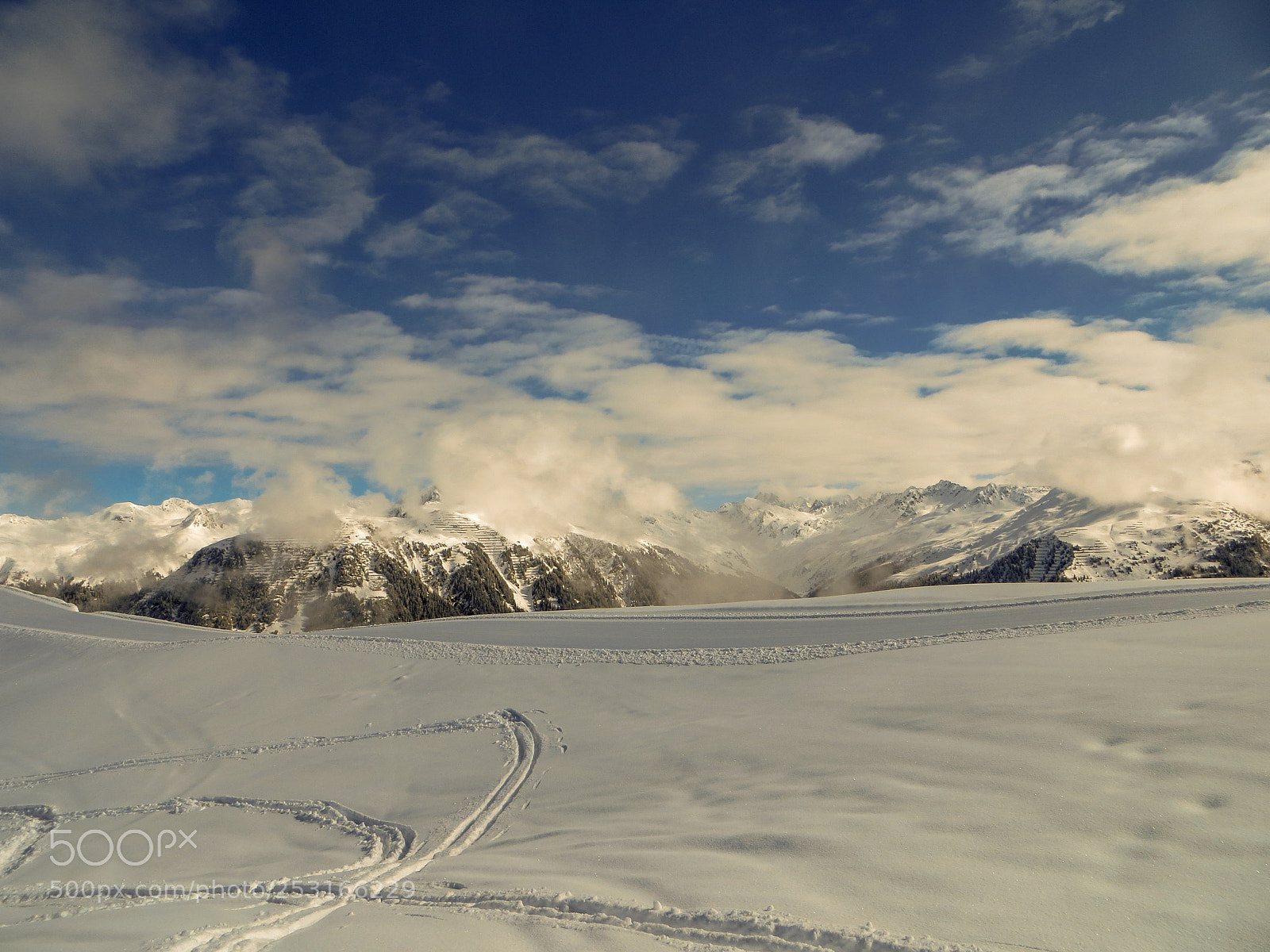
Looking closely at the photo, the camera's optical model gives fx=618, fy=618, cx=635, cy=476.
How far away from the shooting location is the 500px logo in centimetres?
1216

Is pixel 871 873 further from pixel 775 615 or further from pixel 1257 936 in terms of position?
pixel 775 615

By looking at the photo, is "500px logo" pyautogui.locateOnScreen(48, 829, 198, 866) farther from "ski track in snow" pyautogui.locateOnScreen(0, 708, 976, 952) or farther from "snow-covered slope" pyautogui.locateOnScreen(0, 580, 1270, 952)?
"ski track in snow" pyautogui.locateOnScreen(0, 708, 976, 952)

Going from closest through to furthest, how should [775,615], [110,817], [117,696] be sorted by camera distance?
1. [110,817]
2. [117,696]
3. [775,615]

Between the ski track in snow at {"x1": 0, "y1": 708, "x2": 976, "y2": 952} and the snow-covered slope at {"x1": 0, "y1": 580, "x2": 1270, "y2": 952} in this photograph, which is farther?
the snow-covered slope at {"x1": 0, "y1": 580, "x2": 1270, "y2": 952}

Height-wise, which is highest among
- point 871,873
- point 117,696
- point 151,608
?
point 871,873

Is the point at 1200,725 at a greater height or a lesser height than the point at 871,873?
greater

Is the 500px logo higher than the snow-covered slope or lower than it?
lower

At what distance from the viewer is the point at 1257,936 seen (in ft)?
18.0

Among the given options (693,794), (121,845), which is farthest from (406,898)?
(121,845)

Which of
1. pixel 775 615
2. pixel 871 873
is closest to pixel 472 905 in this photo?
pixel 871 873

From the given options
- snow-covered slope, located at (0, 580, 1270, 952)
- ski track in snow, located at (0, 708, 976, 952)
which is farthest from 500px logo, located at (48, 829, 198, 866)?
ski track in snow, located at (0, 708, 976, 952)

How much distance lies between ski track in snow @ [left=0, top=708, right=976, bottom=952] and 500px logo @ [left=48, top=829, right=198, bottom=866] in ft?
2.26

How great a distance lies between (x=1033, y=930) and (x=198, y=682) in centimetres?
2823

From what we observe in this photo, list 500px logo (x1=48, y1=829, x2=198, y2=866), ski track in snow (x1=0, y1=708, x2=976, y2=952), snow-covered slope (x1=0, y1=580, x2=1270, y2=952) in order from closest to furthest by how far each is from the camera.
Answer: ski track in snow (x1=0, y1=708, x2=976, y2=952) < snow-covered slope (x1=0, y1=580, x2=1270, y2=952) < 500px logo (x1=48, y1=829, x2=198, y2=866)
